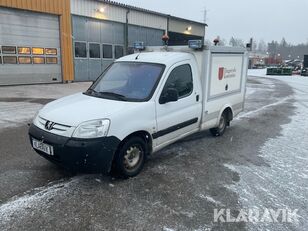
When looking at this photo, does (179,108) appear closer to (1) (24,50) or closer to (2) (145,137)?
(2) (145,137)

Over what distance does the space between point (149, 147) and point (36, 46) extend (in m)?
13.9

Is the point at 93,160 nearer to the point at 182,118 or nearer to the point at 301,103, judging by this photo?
the point at 182,118

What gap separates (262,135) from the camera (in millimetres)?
7172

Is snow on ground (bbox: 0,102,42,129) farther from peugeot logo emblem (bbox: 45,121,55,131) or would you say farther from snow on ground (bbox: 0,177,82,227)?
snow on ground (bbox: 0,177,82,227)

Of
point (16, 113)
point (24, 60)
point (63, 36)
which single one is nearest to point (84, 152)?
point (16, 113)

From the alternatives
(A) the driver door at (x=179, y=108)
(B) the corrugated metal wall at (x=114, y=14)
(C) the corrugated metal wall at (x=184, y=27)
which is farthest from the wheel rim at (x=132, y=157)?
(C) the corrugated metal wall at (x=184, y=27)

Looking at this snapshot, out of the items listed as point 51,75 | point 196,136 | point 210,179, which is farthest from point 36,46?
point 210,179

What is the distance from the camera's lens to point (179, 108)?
5.01m

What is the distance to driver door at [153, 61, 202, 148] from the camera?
4.65 m

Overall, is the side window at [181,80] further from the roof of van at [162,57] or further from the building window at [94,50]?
the building window at [94,50]

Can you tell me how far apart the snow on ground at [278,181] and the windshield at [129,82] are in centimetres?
206

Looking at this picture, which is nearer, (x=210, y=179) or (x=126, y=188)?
(x=126, y=188)

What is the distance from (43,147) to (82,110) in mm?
750

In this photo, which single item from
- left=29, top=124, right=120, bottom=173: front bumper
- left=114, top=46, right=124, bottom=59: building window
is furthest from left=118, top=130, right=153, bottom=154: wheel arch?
left=114, top=46, right=124, bottom=59: building window
